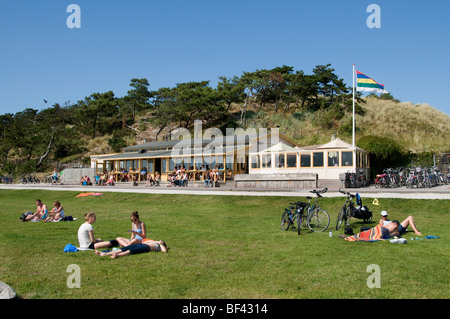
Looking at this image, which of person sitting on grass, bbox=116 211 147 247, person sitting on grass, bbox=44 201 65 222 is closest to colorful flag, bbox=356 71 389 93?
person sitting on grass, bbox=44 201 65 222

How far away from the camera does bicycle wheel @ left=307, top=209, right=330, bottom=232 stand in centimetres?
1187

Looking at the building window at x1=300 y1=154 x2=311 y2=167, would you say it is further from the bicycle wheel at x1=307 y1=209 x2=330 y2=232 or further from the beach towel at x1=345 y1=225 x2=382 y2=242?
the beach towel at x1=345 y1=225 x2=382 y2=242

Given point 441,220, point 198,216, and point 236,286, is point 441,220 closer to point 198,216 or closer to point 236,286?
point 198,216

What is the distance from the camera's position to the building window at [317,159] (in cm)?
3100

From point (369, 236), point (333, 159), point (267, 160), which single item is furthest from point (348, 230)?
point (267, 160)

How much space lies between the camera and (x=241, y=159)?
1500 inches

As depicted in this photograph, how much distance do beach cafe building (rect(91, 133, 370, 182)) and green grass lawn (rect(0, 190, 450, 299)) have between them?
16.8 meters

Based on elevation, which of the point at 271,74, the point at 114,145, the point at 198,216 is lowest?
the point at 198,216

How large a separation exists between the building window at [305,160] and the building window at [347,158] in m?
2.67

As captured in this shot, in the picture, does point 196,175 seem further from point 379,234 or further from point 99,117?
point 99,117

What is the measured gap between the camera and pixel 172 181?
36.3 metres

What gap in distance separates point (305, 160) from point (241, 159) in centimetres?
807

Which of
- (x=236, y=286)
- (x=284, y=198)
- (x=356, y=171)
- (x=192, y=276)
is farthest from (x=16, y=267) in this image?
(x=356, y=171)

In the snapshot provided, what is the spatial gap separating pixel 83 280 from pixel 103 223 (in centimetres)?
796
